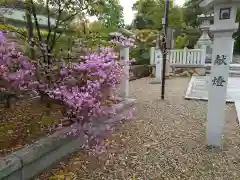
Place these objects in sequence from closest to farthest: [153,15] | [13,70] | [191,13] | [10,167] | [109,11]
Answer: [10,167], [13,70], [109,11], [153,15], [191,13]

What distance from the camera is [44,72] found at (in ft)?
8.47

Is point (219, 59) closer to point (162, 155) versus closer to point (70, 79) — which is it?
point (162, 155)

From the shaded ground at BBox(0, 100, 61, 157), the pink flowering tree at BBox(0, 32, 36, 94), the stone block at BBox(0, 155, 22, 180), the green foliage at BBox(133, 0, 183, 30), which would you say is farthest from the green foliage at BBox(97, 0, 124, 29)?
the green foliage at BBox(133, 0, 183, 30)

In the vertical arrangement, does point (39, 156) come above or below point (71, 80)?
below

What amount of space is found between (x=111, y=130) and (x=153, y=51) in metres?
7.13

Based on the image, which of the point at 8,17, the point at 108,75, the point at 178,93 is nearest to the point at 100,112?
the point at 108,75

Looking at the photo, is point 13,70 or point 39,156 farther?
point 13,70

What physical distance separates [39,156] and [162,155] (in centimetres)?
132

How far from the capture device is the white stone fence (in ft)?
31.2

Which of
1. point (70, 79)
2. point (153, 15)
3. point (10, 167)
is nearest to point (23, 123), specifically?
point (70, 79)

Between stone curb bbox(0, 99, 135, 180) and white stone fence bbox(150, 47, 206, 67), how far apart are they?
7.61m

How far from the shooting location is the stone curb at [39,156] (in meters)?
1.85

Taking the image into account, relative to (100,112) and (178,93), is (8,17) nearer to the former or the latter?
(100,112)

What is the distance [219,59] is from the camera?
261cm
